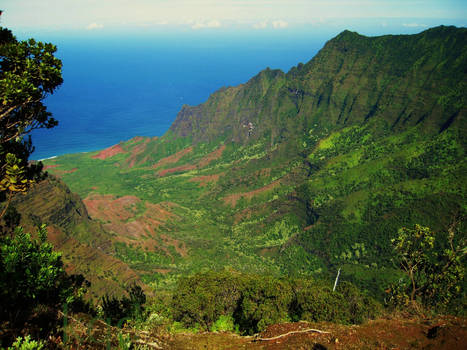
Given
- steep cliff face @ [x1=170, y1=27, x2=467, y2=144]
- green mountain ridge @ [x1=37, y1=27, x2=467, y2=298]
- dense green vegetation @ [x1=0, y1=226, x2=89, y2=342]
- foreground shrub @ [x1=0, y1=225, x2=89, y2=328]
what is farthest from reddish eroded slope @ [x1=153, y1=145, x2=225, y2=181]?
foreground shrub @ [x1=0, y1=225, x2=89, y2=328]

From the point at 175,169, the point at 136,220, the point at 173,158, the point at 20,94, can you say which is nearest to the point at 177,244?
the point at 136,220

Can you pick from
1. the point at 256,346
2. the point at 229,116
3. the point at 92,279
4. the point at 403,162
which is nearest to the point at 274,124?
the point at 229,116

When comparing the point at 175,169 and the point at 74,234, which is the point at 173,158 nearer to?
the point at 175,169

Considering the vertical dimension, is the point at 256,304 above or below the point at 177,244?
above

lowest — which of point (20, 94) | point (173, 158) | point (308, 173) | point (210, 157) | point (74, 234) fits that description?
point (74, 234)

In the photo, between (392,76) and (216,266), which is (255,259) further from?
(392,76)

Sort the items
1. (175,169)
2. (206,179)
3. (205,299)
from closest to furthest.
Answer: (205,299) → (206,179) → (175,169)

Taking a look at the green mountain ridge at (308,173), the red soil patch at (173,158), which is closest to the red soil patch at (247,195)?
the green mountain ridge at (308,173)

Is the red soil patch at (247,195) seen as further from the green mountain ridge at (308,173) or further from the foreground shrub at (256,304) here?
the foreground shrub at (256,304)

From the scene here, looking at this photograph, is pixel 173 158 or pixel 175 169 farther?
pixel 173 158
